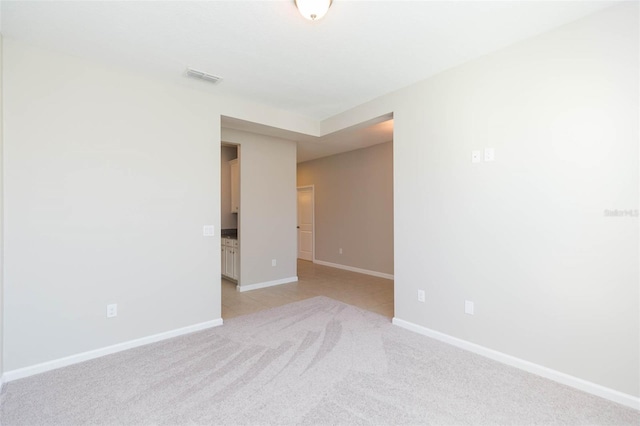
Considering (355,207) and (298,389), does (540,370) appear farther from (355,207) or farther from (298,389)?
(355,207)

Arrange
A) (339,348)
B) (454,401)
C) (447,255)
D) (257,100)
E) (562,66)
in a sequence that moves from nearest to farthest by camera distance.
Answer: (454,401)
(562,66)
(339,348)
(447,255)
(257,100)

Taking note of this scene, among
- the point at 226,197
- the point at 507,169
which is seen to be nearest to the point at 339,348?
the point at 507,169

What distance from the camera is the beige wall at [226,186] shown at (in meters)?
6.00

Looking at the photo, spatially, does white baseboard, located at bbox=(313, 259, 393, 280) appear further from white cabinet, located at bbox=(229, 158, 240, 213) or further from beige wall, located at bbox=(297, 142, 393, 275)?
white cabinet, located at bbox=(229, 158, 240, 213)

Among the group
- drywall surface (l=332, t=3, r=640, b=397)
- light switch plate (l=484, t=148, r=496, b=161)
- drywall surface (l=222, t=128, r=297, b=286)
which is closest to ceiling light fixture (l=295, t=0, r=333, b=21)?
drywall surface (l=332, t=3, r=640, b=397)

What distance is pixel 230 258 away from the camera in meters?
5.35

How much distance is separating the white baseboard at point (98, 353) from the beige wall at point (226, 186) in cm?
292

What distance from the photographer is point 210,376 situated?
92.4 inches

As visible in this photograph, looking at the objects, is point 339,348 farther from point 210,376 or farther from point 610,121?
point 610,121

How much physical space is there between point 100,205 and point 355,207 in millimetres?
4825

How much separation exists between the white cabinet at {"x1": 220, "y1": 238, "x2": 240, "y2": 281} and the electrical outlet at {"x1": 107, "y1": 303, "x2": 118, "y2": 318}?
2.24 metres

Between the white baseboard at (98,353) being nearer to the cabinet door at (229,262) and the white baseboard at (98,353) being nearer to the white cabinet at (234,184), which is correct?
the cabinet door at (229,262)

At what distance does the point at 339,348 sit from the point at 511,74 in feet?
9.61

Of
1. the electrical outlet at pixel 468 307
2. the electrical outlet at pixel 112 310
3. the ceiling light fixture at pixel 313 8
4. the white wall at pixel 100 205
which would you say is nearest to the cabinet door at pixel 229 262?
the white wall at pixel 100 205
